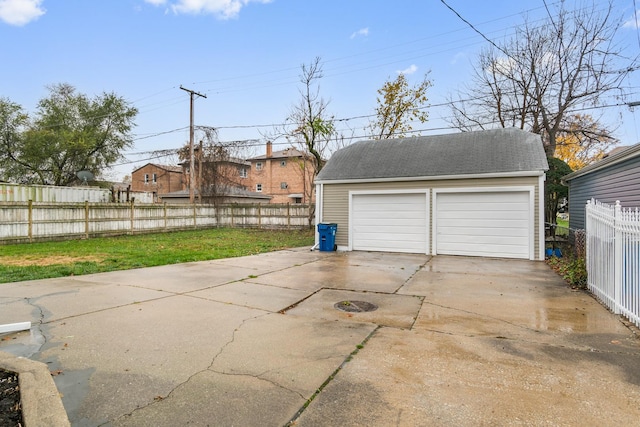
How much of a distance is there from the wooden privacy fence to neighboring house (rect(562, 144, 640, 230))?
12.3 meters

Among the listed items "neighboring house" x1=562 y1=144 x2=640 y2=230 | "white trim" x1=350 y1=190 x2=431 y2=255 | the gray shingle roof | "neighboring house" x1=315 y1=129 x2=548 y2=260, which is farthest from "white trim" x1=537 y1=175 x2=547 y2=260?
"white trim" x1=350 y1=190 x2=431 y2=255

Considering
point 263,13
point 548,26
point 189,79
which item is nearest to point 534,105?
point 548,26

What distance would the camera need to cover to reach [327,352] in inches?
132

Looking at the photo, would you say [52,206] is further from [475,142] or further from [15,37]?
[475,142]

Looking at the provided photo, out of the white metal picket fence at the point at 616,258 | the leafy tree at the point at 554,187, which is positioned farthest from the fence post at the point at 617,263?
the leafy tree at the point at 554,187

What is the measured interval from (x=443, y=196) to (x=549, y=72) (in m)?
10.8

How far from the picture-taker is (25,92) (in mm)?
24797

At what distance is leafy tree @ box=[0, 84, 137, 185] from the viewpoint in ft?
83.8

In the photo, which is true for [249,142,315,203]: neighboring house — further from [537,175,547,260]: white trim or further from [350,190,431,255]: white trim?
[537,175,547,260]: white trim

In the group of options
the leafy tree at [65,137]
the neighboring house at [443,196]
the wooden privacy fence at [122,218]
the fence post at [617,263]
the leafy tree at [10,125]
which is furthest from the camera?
Result: the leafy tree at [65,137]

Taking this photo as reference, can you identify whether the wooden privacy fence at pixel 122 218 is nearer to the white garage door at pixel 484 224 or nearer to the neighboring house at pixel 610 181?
the white garage door at pixel 484 224

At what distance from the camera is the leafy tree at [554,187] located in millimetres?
13180

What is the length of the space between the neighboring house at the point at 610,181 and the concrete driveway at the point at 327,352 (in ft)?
7.96

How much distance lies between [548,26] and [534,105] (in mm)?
3428
